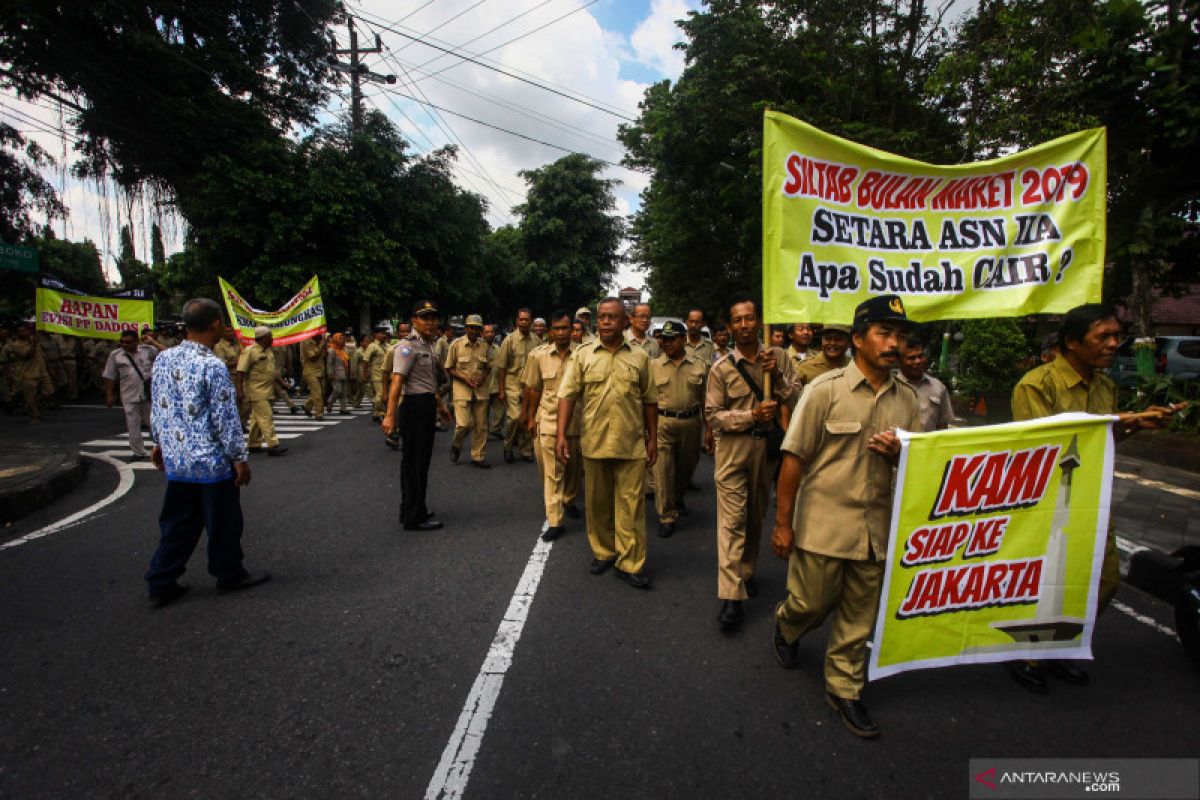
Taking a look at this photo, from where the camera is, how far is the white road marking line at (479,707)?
2.22 meters

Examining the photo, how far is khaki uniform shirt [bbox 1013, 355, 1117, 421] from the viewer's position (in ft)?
9.97

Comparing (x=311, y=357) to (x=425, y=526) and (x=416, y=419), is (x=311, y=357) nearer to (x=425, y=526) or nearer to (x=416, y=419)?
(x=416, y=419)

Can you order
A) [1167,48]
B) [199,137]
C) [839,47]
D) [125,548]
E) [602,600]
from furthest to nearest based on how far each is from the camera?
[199,137]
[839,47]
[1167,48]
[125,548]
[602,600]

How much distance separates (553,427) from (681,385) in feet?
4.28

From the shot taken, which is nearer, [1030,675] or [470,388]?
[1030,675]

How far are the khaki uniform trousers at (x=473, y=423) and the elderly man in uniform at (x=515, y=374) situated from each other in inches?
15.0

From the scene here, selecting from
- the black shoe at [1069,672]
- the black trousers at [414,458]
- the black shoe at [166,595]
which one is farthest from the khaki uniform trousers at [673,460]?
the black shoe at [166,595]

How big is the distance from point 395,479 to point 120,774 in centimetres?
497

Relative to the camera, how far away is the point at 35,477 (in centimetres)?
625

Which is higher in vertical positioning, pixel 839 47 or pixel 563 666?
pixel 839 47

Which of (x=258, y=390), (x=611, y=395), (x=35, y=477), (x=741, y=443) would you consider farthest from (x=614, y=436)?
(x=258, y=390)

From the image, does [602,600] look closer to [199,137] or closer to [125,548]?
[125,548]

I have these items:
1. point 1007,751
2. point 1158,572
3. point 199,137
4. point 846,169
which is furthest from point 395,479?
point 199,137

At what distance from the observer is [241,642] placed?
325 centimetres
